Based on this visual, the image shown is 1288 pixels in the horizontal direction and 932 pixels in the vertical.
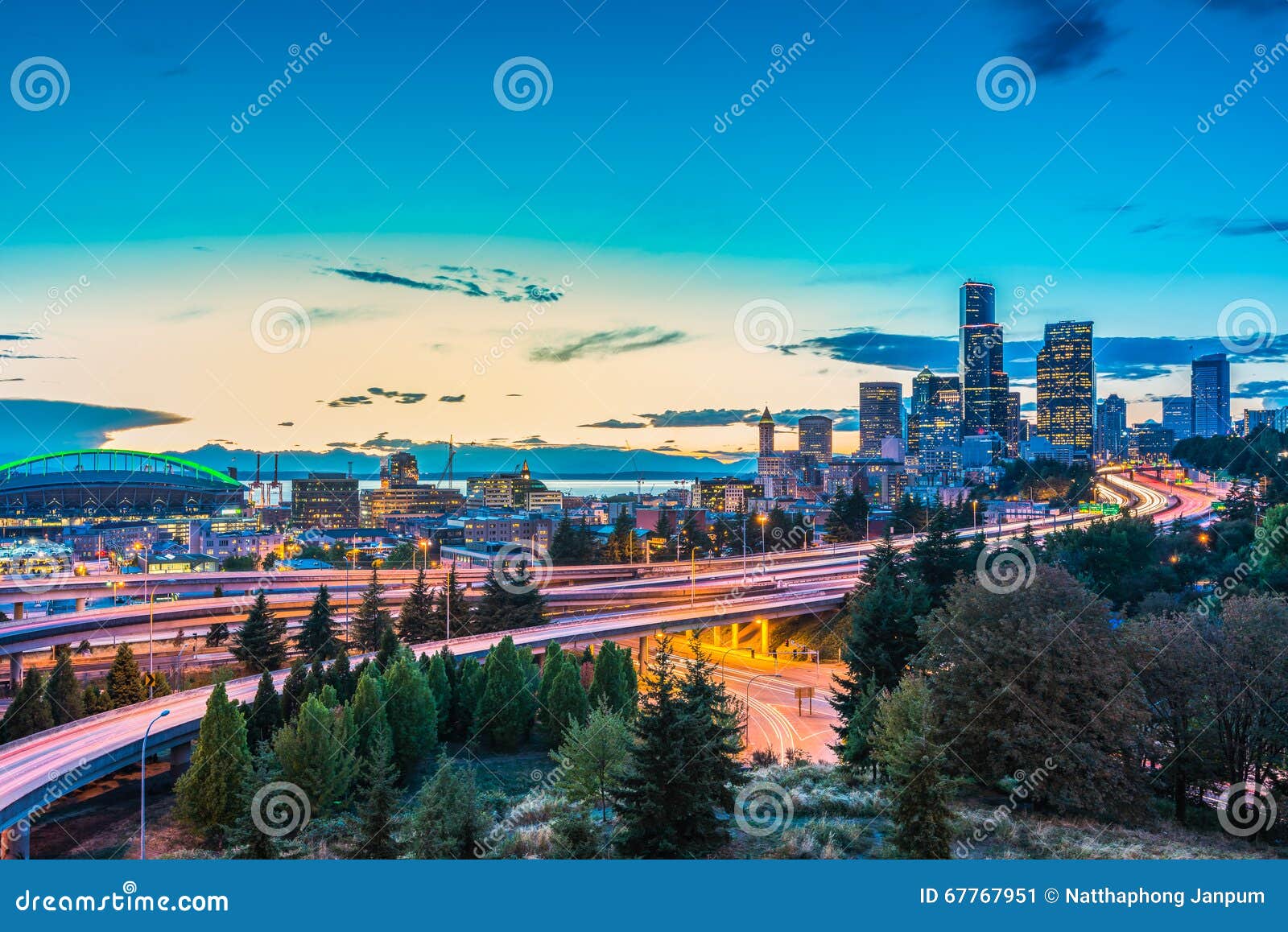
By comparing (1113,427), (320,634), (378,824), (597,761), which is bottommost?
(320,634)

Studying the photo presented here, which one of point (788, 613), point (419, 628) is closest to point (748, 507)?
point (788, 613)

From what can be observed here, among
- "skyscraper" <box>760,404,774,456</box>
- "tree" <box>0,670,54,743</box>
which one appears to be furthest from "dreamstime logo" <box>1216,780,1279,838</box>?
"skyscraper" <box>760,404,774,456</box>

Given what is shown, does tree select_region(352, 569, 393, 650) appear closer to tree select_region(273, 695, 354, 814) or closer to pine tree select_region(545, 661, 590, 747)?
pine tree select_region(545, 661, 590, 747)

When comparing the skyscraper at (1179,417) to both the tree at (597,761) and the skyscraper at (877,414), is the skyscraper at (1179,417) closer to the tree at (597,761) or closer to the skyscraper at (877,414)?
the skyscraper at (877,414)

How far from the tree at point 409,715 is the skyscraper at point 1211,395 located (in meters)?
77.3

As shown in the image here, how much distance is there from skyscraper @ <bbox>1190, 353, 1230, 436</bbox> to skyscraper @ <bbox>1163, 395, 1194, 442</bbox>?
4756mm

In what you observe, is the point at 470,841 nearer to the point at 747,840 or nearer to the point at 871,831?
the point at 747,840

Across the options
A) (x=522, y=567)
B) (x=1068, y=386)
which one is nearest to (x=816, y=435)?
(x=1068, y=386)

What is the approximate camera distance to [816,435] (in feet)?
336

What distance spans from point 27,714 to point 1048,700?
17.8 metres

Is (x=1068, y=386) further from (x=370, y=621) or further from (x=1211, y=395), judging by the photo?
(x=370, y=621)

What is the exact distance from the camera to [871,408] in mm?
126188

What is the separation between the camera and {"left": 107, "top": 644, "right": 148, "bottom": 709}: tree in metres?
18.6

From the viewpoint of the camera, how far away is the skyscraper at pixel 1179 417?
91812mm
